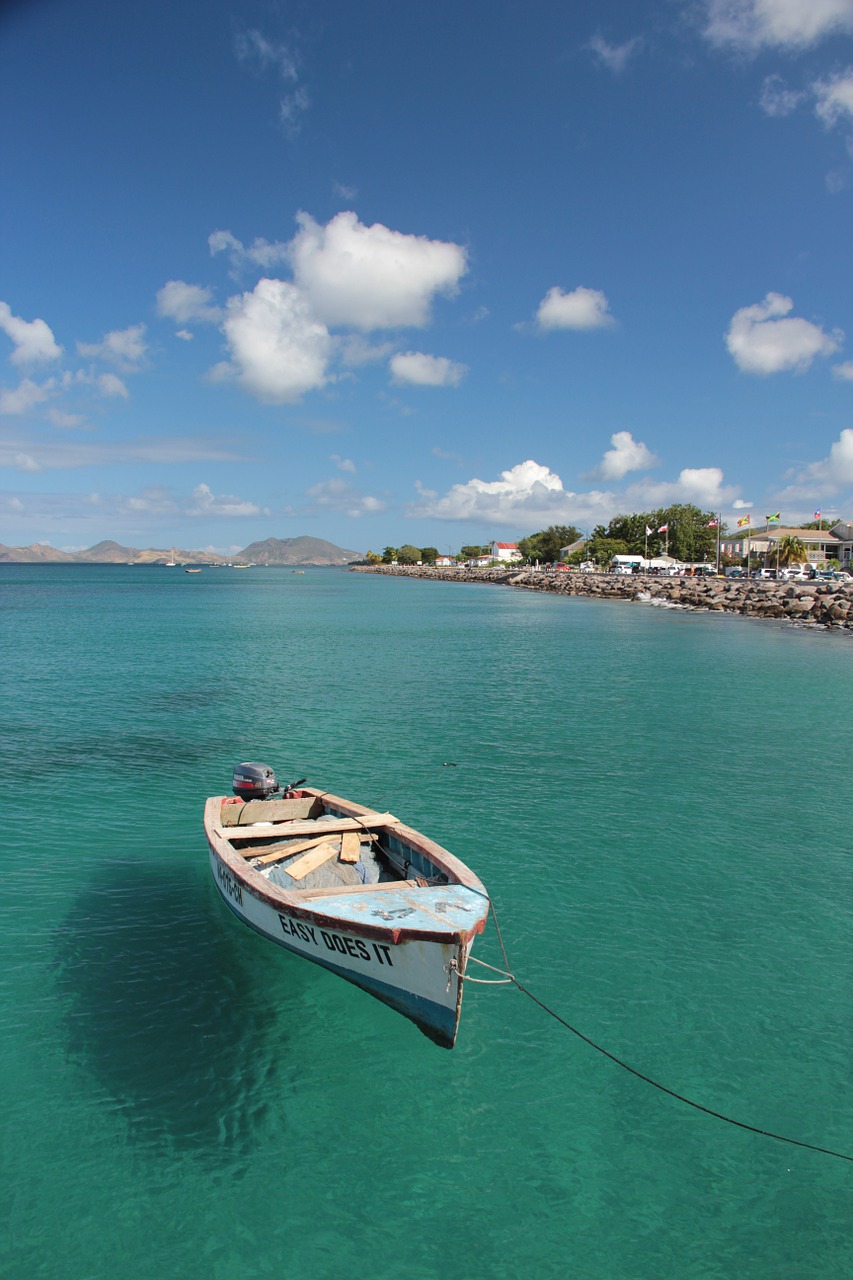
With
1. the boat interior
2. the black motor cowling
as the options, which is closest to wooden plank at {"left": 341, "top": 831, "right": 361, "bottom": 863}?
the boat interior

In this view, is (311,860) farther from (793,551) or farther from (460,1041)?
(793,551)

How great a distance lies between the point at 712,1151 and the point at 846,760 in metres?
18.4

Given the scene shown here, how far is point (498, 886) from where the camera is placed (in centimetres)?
1454

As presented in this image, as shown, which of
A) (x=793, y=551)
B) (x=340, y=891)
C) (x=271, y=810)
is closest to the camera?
(x=340, y=891)

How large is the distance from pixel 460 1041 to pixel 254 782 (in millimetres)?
7198

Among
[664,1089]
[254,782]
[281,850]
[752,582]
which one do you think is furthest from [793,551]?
[664,1089]

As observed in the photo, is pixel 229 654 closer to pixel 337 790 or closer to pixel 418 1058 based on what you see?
pixel 337 790

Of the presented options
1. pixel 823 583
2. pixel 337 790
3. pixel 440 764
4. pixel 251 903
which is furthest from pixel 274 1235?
pixel 823 583

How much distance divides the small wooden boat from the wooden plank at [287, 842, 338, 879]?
0.06 feet

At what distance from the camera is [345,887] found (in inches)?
415

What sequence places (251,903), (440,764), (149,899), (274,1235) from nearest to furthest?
(274,1235) → (251,903) → (149,899) → (440,764)

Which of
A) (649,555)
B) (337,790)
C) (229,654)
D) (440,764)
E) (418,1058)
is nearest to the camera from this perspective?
(418,1058)

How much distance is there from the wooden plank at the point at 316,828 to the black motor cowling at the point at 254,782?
2.09 m

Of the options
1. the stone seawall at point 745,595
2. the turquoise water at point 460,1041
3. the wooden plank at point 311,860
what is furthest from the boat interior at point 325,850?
the stone seawall at point 745,595
